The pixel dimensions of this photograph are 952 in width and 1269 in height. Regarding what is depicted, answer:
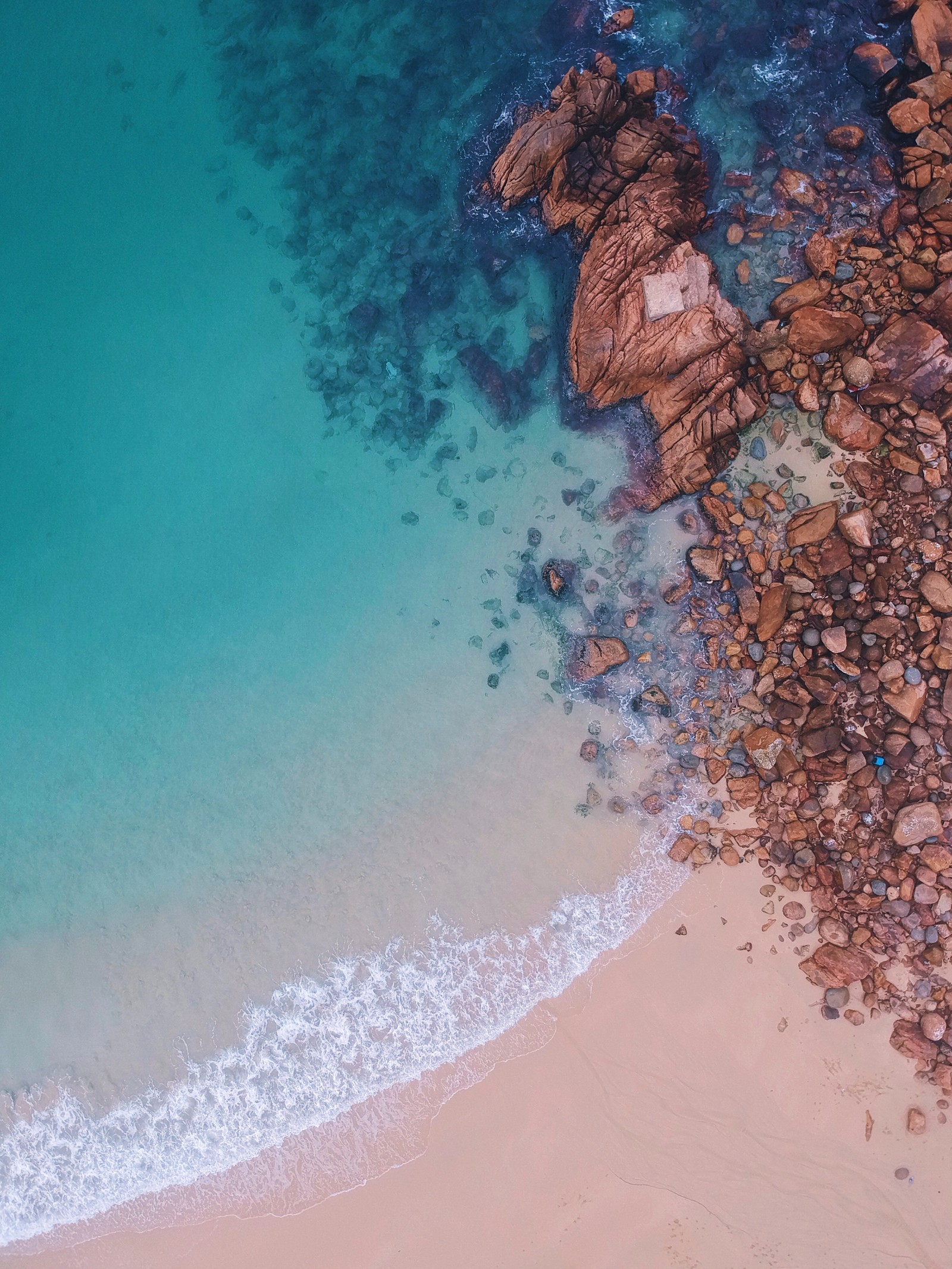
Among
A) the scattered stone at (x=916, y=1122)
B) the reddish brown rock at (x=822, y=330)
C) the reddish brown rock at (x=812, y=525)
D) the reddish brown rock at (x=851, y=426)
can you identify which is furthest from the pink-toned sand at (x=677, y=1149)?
the reddish brown rock at (x=822, y=330)

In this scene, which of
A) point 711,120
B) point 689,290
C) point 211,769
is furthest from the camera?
point 211,769

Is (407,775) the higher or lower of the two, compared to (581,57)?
lower

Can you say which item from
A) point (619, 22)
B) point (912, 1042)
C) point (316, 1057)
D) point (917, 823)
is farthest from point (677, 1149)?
point (619, 22)

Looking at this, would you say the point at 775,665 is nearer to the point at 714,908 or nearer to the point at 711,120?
the point at 714,908

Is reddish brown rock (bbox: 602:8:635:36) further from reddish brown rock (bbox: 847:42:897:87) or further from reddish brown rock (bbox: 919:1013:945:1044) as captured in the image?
reddish brown rock (bbox: 919:1013:945:1044)

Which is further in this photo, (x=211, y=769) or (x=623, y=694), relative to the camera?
(x=211, y=769)

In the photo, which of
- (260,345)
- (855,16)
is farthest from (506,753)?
A: (855,16)

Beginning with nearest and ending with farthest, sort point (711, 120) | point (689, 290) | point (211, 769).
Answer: point (689, 290), point (711, 120), point (211, 769)

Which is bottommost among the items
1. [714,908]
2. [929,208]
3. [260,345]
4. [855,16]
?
[714,908]
